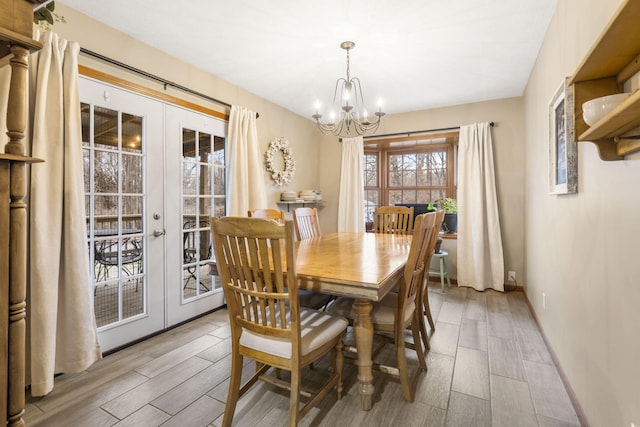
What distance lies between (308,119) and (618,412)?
4.46m

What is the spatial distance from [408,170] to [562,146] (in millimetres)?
2880

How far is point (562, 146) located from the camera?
192 centimetres

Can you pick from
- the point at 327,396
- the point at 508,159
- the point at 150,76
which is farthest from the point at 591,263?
the point at 150,76

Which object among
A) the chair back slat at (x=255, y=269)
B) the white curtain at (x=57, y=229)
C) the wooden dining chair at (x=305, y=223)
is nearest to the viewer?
the chair back slat at (x=255, y=269)

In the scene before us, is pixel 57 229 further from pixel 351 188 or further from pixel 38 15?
pixel 351 188

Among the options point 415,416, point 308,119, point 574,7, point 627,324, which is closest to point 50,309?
point 415,416

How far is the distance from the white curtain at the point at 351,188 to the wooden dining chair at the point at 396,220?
1.05 m

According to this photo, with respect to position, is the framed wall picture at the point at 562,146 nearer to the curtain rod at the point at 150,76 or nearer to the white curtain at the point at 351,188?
the white curtain at the point at 351,188

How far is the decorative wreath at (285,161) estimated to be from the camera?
390cm

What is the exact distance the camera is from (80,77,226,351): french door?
227 centimetres

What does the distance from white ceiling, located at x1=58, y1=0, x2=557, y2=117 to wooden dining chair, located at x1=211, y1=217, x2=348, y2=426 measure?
5.60 feet

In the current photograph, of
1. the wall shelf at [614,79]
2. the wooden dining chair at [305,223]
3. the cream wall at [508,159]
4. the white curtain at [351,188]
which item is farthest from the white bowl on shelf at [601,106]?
the white curtain at [351,188]

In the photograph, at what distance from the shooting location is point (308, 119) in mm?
4770

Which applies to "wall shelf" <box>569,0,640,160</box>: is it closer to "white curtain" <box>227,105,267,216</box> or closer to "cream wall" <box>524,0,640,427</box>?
"cream wall" <box>524,0,640,427</box>
